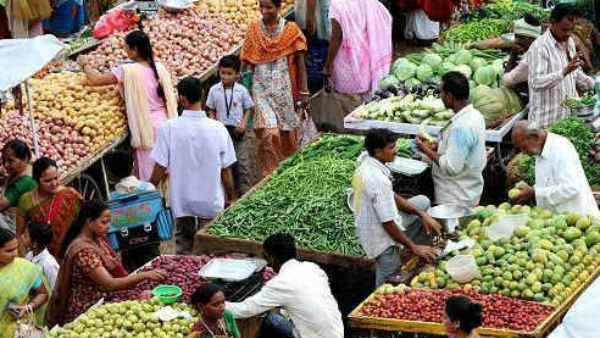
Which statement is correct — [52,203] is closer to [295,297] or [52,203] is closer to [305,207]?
[305,207]

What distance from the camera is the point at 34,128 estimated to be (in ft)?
32.6

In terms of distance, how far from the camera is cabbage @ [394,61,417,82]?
1198 centimetres

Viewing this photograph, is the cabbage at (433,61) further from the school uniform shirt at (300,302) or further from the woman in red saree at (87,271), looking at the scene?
the school uniform shirt at (300,302)

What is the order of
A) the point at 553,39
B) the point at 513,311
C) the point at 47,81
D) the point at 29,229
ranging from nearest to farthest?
1. the point at 513,311
2. the point at 29,229
3. the point at 553,39
4. the point at 47,81

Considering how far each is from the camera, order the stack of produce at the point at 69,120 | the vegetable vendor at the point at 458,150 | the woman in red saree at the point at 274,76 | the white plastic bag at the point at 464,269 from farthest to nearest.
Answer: the woman in red saree at the point at 274,76, the stack of produce at the point at 69,120, the vegetable vendor at the point at 458,150, the white plastic bag at the point at 464,269

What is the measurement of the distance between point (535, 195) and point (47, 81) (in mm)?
4739

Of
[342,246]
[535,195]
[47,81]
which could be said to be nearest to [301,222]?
[342,246]

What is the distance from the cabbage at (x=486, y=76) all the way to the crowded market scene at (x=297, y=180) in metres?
0.01

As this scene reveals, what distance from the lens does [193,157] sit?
9.56 meters

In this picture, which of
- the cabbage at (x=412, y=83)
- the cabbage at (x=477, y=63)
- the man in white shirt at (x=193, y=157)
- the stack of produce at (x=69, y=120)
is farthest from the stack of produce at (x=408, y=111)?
the stack of produce at (x=69, y=120)

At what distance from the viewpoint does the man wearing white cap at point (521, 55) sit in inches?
443

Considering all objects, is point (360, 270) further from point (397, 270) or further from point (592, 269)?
point (592, 269)

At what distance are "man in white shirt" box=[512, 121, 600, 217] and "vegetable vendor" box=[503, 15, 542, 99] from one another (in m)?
2.41

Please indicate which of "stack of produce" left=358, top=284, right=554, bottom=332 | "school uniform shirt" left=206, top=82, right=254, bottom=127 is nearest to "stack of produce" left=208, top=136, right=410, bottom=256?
"school uniform shirt" left=206, top=82, right=254, bottom=127
